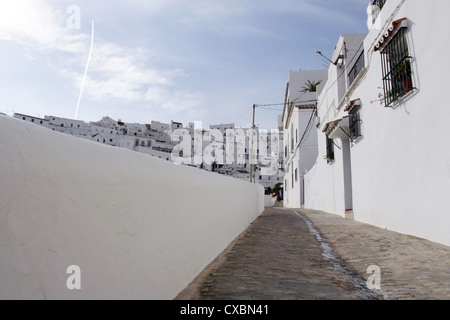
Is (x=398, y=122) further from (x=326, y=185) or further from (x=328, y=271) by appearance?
(x=326, y=185)

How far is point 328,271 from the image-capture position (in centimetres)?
382

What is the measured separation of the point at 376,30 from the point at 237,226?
5190 millimetres

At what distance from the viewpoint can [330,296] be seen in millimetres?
2879

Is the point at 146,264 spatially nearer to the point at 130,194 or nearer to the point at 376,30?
the point at 130,194

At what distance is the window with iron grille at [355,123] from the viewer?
8.33m

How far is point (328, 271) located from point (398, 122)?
11.2ft

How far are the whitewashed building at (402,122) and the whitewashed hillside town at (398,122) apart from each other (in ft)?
0.05

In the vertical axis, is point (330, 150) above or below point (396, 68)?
below

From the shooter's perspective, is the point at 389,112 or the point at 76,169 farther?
the point at 389,112

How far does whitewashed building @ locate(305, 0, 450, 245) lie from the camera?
4445mm

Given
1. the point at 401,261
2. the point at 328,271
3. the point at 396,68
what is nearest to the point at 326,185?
the point at 396,68

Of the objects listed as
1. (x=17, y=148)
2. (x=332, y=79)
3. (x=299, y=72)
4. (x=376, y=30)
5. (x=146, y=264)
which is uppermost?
(x=299, y=72)

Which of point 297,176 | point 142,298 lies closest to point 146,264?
point 142,298

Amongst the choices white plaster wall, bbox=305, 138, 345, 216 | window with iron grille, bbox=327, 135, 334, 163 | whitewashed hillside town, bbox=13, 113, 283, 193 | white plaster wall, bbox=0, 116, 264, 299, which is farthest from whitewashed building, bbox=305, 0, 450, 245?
whitewashed hillside town, bbox=13, 113, 283, 193
